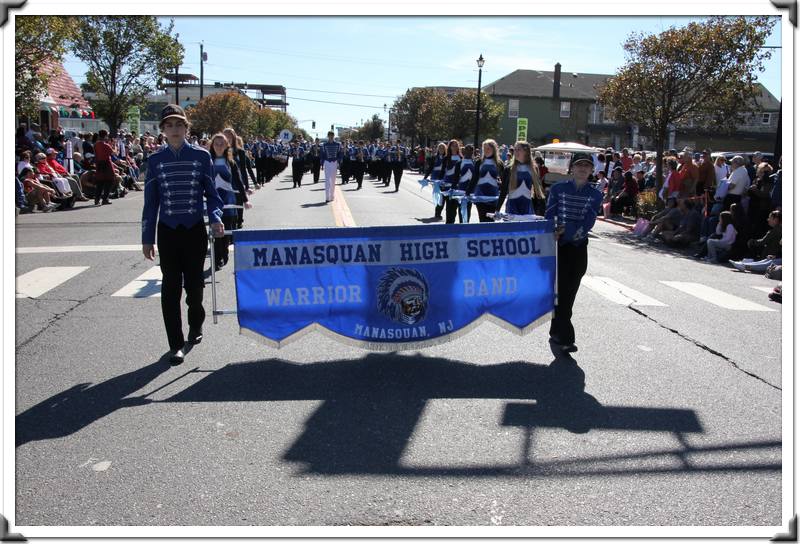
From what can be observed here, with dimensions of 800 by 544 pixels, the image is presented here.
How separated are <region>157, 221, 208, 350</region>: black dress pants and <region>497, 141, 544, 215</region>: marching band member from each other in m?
4.87

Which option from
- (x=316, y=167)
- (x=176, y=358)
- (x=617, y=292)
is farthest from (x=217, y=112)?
(x=176, y=358)

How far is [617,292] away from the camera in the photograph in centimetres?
1070

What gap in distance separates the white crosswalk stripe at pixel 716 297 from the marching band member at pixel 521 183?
8.48 ft

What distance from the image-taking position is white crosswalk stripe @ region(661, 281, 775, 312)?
1034 cm

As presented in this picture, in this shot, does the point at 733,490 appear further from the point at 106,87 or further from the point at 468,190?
the point at 106,87

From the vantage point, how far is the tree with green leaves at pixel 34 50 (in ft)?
63.8

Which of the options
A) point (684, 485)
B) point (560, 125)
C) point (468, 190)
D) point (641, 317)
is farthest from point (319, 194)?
point (560, 125)

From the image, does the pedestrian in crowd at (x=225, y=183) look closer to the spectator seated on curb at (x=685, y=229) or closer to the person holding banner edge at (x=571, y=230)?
the person holding banner edge at (x=571, y=230)

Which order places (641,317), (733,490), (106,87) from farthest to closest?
(106,87) < (641,317) < (733,490)

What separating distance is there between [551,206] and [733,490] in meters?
3.46

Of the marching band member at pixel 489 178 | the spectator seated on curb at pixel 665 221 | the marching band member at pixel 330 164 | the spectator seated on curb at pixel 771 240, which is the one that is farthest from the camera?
the marching band member at pixel 330 164

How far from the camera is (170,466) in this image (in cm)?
461

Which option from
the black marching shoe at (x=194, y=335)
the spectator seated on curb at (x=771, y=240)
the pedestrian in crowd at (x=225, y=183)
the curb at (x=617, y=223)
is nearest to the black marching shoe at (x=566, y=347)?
the black marching shoe at (x=194, y=335)

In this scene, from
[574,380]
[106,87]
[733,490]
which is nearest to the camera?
Result: [733,490]
